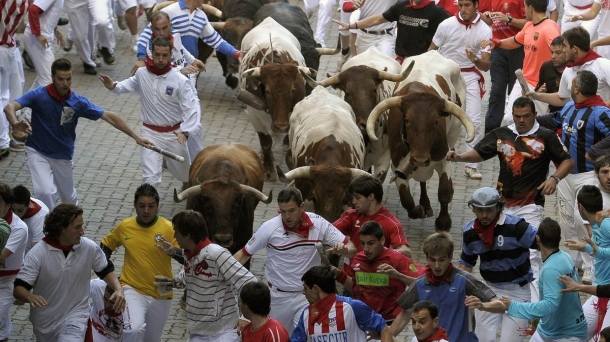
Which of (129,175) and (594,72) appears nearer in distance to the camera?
(594,72)

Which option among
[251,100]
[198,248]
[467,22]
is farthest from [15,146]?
[198,248]

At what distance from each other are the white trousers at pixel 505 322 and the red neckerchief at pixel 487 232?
361 mm

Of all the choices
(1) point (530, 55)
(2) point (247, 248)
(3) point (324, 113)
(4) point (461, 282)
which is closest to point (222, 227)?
(2) point (247, 248)

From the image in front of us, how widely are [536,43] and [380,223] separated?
588cm

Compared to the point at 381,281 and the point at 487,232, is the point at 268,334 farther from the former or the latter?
the point at 487,232

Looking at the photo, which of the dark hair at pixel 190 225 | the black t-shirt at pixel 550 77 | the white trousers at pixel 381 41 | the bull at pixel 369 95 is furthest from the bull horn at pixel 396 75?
the dark hair at pixel 190 225

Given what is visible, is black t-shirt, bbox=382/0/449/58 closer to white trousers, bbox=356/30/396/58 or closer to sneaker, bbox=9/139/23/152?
white trousers, bbox=356/30/396/58

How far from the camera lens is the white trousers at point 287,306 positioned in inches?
429

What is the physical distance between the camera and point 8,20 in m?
15.9

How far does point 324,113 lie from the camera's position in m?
14.1

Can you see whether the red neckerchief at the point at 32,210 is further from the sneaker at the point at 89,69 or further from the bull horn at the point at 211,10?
the sneaker at the point at 89,69

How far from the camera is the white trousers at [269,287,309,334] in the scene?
429 inches

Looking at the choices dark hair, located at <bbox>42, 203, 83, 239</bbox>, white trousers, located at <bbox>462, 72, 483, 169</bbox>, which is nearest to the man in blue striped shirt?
dark hair, located at <bbox>42, 203, 83, 239</bbox>

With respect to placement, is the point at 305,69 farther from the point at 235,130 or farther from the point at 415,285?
the point at 415,285
